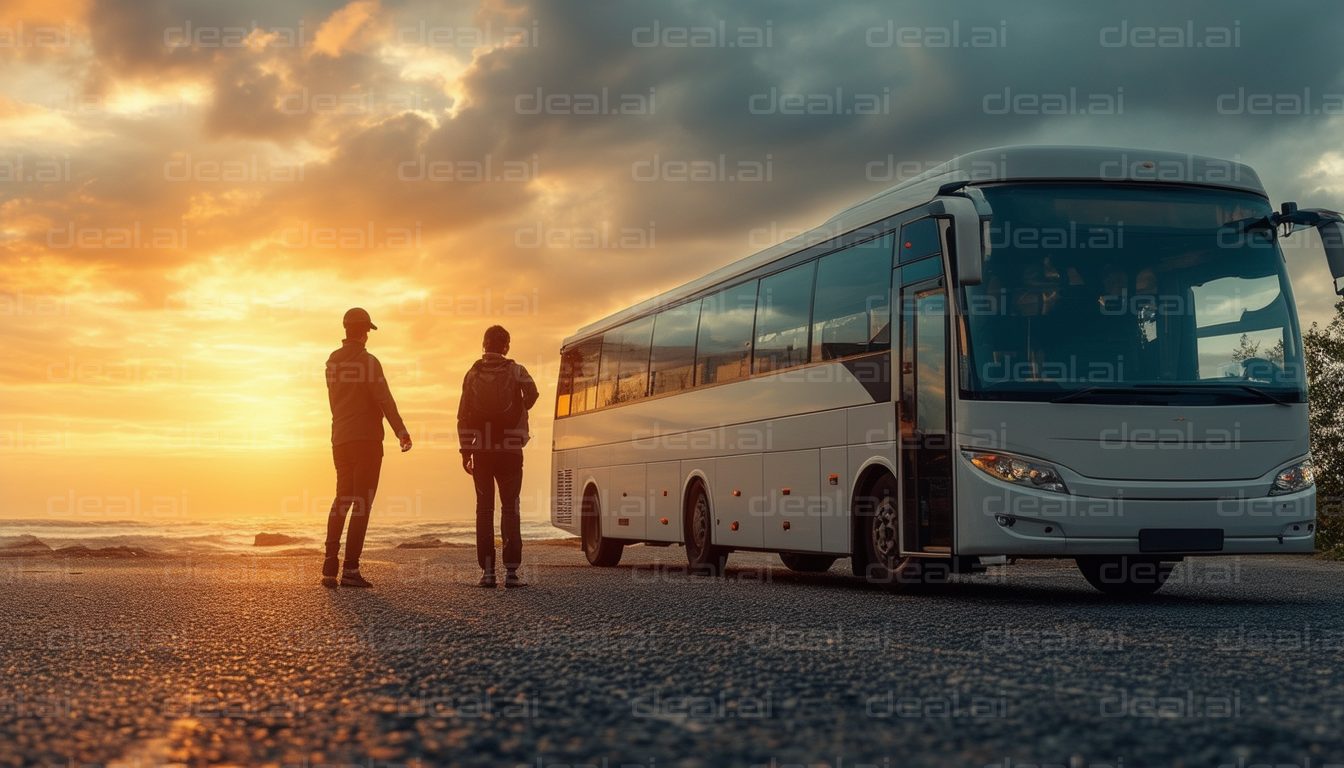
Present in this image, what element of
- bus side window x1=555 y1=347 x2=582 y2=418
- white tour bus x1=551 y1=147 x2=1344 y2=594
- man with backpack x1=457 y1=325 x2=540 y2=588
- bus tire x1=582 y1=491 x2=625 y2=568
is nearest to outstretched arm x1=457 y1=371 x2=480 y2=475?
man with backpack x1=457 y1=325 x2=540 y2=588

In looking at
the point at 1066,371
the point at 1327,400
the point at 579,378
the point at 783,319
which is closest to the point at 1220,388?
the point at 1066,371

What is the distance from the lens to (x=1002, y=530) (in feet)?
34.6

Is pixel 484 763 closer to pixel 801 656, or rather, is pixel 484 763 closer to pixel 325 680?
pixel 325 680

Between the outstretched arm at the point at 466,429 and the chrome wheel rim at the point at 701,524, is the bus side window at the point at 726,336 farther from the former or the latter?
the outstretched arm at the point at 466,429

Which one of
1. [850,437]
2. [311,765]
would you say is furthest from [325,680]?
[850,437]

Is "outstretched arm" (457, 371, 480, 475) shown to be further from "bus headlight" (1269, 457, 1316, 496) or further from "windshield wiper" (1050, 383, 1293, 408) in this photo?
"bus headlight" (1269, 457, 1316, 496)

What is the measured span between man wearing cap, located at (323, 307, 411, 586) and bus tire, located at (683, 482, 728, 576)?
16.2 ft

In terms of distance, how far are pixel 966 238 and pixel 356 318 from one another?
16.5ft

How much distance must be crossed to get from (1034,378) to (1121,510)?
118 centimetres

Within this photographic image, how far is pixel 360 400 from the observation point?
1162 cm

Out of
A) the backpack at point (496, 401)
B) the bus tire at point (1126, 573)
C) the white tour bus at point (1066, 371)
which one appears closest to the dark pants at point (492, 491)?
the backpack at point (496, 401)

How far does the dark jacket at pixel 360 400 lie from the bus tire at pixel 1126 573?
6085 mm

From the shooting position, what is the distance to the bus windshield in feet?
35.2

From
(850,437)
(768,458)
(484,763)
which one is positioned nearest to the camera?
(484,763)
